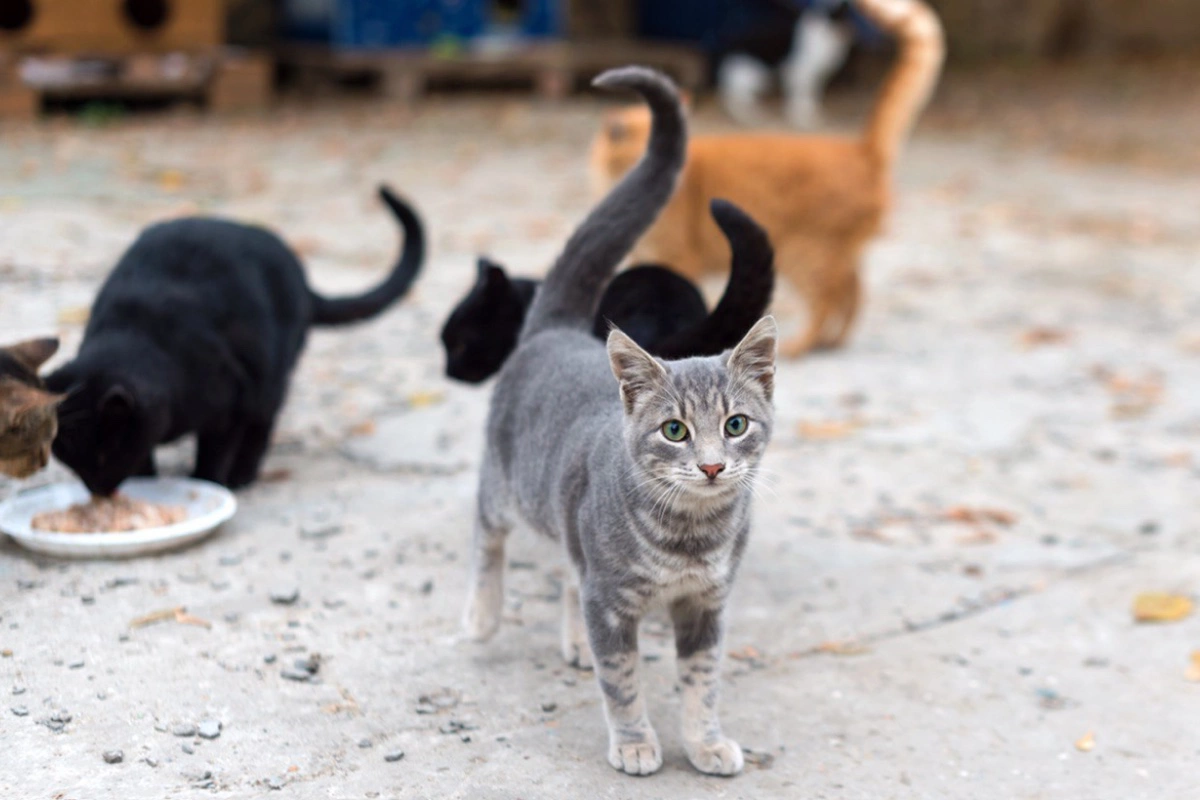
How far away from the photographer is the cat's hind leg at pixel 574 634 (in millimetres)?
3344

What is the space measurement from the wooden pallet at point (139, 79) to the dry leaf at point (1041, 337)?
692 cm

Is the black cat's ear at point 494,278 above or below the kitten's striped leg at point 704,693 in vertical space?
above

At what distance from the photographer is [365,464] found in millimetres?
4582

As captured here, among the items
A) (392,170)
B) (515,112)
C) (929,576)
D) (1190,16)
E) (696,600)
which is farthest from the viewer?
(1190,16)

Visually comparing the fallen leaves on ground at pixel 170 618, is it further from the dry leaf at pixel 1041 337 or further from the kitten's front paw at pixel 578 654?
the dry leaf at pixel 1041 337

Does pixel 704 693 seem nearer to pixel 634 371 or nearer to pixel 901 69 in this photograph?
pixel 634 371

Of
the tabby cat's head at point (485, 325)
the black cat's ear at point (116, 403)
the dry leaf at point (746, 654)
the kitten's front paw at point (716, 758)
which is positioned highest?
the tabby cat's head at point (485, 325)

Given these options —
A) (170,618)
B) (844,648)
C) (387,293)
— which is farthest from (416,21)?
(844,648)

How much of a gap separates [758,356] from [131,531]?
1887mm

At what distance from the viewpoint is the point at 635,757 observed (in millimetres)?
2828

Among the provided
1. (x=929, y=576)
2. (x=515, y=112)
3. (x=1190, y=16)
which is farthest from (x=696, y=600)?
(x=1190, y=16)

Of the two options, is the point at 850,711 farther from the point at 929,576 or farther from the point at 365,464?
the point at 365,464

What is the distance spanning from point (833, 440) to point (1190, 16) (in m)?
13.1

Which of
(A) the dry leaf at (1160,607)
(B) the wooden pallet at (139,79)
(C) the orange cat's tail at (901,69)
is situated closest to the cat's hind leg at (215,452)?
(A) the dry leaf at (1160,607)
